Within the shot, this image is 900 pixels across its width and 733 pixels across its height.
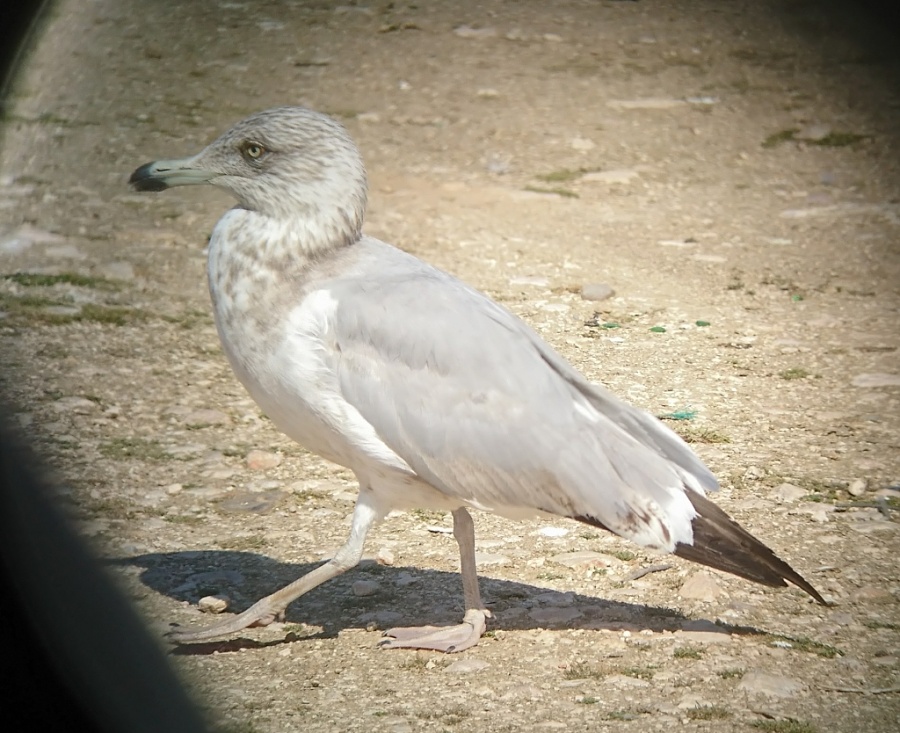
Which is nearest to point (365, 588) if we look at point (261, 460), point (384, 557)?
point (384, 557)

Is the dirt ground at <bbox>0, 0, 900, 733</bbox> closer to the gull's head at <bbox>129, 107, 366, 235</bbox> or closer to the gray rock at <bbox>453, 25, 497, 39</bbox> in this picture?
the gray rock at <bbox>453, 25, 497, 39</bbox>

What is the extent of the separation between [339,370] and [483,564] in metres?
0.98

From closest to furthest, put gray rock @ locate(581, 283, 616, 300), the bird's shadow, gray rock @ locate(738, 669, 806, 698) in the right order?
gray rock @ locate(738, 669, 806, 698) < the bird's shadow < gray rock @ locate(581, 283, 616, 300)

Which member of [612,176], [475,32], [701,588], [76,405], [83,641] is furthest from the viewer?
[475,32]

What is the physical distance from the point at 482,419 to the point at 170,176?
1203 mm

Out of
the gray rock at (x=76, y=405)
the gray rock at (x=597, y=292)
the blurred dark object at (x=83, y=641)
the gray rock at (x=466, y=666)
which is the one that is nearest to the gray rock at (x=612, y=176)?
the gray rock at (x=597, y=292)

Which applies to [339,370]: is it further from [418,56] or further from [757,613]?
[418,56]

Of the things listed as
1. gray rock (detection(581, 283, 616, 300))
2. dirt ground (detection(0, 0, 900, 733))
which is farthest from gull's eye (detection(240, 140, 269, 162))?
gray rock (detection(581, 283, 616, 300))

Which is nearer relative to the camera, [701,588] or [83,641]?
[83,641]

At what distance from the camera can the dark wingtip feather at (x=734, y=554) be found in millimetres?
3516

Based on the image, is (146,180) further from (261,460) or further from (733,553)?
(733,553)

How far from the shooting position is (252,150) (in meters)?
3.88

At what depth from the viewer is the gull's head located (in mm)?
3803

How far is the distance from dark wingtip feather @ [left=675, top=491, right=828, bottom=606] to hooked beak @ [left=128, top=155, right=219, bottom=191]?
1.74 meters
